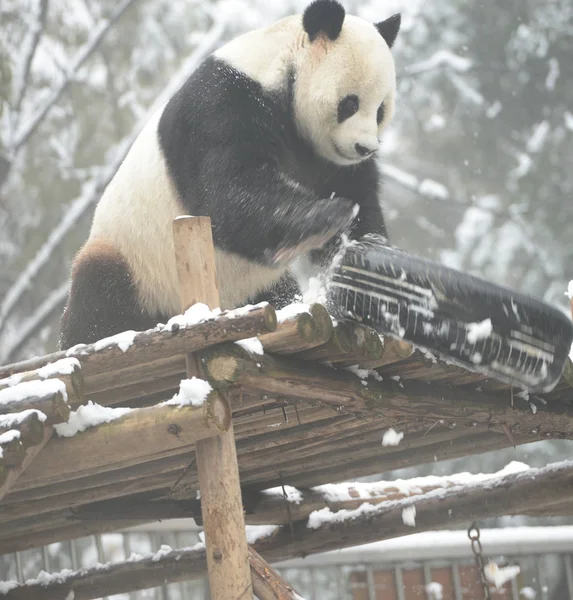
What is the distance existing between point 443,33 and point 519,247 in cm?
385

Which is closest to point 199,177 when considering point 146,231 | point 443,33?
point 146,231

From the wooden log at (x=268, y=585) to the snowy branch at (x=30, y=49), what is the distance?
1199 centimetres

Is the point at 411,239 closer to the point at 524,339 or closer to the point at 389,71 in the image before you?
the point at 389,71

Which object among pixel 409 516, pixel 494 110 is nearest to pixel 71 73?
pixel 494 110

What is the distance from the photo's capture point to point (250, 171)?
3.44 metres

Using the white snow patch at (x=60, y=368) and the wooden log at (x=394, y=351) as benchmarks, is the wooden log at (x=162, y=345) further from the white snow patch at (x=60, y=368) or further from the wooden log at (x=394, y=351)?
the wooden log at (x=394, y=351)

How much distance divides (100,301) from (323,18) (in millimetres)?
1336

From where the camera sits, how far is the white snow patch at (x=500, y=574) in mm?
5105

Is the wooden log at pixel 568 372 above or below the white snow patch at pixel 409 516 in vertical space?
above

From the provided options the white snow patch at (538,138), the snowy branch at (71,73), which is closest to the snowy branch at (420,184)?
the white snow patch at (538,138)

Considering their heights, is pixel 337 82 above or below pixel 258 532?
above

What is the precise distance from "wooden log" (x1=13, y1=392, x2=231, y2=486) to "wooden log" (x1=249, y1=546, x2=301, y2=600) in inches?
25.1

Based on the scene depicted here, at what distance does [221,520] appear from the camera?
256cm

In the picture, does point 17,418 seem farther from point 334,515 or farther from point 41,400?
point 334,515
